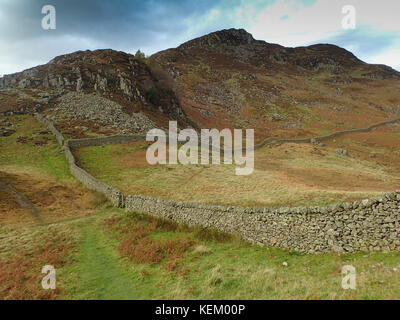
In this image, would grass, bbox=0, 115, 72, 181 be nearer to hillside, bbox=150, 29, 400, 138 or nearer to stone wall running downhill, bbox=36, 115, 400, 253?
stone wall running downhill, bbox=36, 115, 400, 253

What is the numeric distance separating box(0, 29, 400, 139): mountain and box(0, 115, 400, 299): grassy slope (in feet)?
149

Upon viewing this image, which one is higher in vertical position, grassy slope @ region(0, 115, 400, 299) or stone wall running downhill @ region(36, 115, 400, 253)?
stone wall running downhill @ region(36, 115, 400, 253)

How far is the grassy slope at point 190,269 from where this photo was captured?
8641mm

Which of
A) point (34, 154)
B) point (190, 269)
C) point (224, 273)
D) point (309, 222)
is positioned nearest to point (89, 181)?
point (34, 154)

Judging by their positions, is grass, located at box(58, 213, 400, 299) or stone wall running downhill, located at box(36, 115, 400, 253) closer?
grass, located at box(58, 213, 400, 299)

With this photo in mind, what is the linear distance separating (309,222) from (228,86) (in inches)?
4569

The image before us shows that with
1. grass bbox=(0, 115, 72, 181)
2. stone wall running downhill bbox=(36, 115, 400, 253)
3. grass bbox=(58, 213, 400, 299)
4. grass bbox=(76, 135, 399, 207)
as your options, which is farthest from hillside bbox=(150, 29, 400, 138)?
grass bbox=(58, 213, 400, 299)

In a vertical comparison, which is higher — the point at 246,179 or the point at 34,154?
the point at 34,154

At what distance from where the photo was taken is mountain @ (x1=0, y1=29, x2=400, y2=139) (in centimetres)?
6819

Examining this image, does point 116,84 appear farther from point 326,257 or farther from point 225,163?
point 326,257

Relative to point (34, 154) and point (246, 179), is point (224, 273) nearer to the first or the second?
point (246, 179)

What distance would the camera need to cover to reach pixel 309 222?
12273 mm

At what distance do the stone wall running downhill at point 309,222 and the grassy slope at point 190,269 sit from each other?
554mm

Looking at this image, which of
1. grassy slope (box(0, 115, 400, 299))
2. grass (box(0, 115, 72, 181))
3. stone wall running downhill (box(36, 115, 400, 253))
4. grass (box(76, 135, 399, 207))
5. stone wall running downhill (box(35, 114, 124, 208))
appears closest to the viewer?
grassy slope (box(0, 115, 400, 299))
